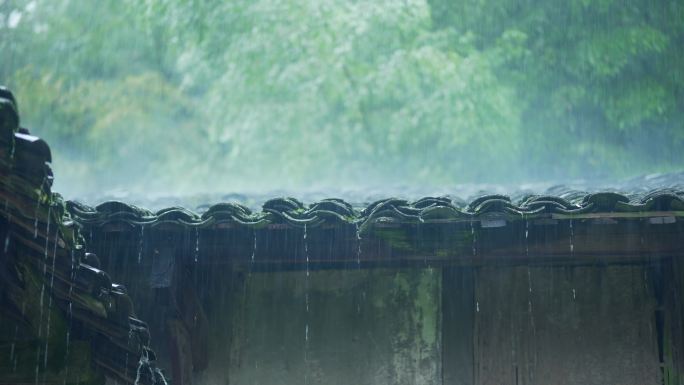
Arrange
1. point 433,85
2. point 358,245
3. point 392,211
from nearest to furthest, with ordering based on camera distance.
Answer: point 392,211, point 358,245, point 433,85

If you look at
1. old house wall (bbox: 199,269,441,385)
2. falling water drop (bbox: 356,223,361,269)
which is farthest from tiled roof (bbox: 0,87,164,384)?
falling water drop (bbox: 356,223,361,269)

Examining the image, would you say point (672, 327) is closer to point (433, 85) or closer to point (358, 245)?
point (358, 245)

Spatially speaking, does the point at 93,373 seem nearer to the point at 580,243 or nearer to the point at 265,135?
the point at 580,243

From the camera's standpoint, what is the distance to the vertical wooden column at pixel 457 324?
6.56 meters

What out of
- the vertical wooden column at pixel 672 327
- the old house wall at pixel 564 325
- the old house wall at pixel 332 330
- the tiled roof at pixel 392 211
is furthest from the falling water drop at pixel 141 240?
the vertical wooden column at pixel 672 327

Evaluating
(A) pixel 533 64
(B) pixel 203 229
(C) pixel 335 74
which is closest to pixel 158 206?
(B) pixel 203 229

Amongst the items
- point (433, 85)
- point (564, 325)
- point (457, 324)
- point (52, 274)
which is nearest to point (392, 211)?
point (457, 324)

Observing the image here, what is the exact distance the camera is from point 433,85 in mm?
18047

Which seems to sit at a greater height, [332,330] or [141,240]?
[141,240]

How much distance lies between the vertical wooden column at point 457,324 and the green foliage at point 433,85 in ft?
37.3

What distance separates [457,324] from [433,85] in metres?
11.9

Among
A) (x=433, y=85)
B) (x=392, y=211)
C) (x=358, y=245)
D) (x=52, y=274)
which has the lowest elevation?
(x=52, y=274)

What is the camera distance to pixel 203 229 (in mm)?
6004

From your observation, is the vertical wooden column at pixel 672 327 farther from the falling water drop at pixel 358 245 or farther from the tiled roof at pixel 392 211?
the falling water drop at pixel 358 245
